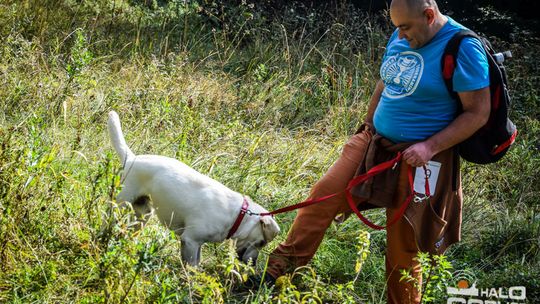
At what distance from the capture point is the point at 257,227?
414 centimetres

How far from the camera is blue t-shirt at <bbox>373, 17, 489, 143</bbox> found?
3.54 meters

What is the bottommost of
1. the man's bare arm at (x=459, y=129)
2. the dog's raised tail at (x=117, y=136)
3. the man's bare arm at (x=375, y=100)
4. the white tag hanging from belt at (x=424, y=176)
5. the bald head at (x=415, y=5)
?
the dog's raised tail at (x=117, y=136)

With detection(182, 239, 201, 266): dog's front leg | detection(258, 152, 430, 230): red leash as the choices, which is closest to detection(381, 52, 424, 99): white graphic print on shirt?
detection(258, 152, 430, 230): red leash

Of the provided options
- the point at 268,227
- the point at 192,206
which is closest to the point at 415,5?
the point at 268,227

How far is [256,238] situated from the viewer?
4.16m

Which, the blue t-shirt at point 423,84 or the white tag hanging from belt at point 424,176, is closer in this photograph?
the blue t-shirt at point 423,84

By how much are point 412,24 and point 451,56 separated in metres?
0.26

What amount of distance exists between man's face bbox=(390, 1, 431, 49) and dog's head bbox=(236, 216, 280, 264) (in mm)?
1286

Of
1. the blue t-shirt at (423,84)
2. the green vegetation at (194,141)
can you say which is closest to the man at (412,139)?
the blue t-shirt at (423,84)

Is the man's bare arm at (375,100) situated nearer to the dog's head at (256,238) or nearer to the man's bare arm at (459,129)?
the man's bare arm at (459,129)

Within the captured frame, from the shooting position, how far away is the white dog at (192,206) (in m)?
4.09

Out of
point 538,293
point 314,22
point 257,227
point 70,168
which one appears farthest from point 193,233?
point 314,22

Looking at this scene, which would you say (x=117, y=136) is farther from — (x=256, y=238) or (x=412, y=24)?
(x=412, y=24)

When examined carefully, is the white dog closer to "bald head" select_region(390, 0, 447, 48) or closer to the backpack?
the backpack
